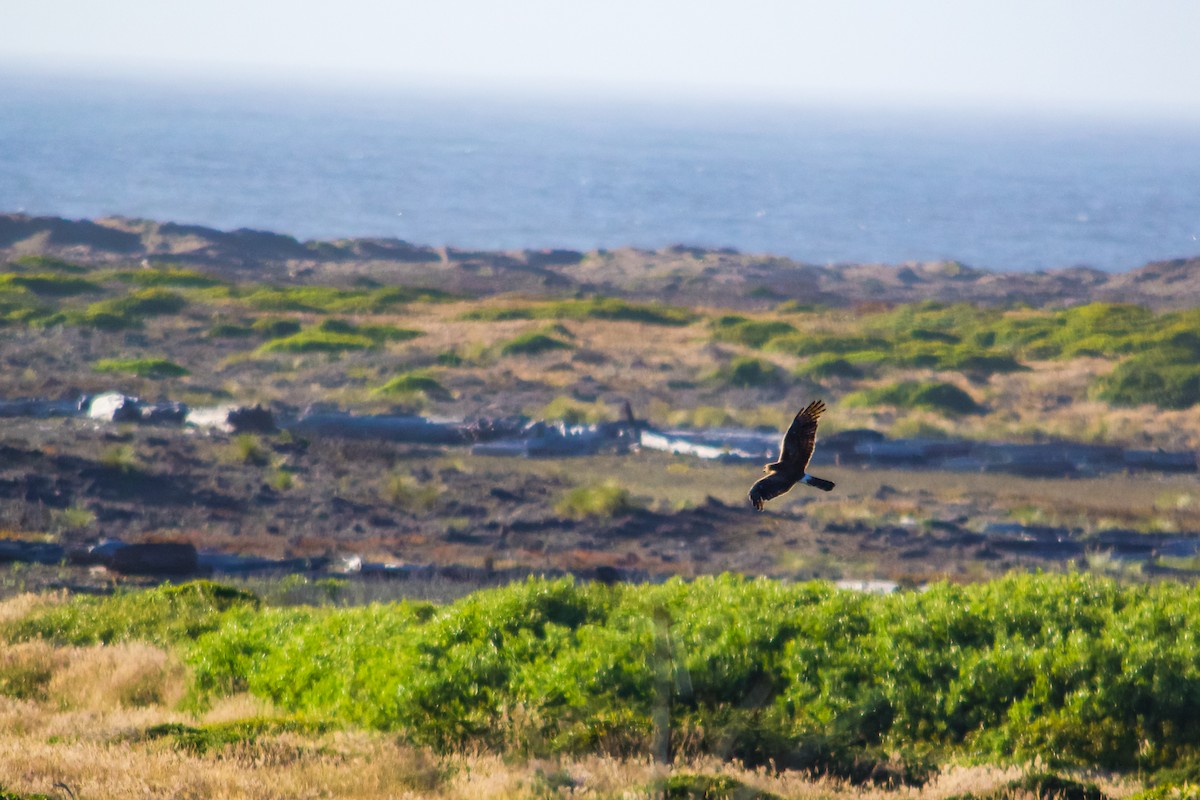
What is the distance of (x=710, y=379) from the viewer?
40688 millimetres

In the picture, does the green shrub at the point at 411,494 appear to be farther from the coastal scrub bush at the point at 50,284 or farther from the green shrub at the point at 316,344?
the coastal scrub bush at the point at 50,284

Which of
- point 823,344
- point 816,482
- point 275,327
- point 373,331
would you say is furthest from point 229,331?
point 816,482

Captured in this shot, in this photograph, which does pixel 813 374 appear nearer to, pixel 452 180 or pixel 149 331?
pixel 149 331

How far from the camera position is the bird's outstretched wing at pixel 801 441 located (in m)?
5.92

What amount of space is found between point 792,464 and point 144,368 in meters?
34.8

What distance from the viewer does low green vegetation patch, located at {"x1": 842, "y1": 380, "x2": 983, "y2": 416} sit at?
37.0 meters

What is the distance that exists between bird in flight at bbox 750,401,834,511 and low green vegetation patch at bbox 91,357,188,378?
33.9 metres

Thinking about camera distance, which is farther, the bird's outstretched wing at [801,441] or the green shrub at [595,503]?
the green shrub at [595,503]

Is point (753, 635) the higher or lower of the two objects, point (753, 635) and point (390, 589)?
the higher

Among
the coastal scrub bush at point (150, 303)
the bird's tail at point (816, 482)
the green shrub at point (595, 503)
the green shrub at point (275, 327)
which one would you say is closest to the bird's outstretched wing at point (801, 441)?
the bird's tail at point (816, 482)

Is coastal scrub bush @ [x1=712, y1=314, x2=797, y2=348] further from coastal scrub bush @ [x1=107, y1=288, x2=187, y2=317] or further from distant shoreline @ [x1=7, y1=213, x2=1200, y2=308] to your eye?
coastal scrub bush @ [x1=107, y1=288, x2=187, y2=317]

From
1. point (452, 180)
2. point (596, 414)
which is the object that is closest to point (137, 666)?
point (596, 414)

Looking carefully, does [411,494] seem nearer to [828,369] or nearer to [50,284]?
[828,369]

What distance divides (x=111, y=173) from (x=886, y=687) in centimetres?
17152
